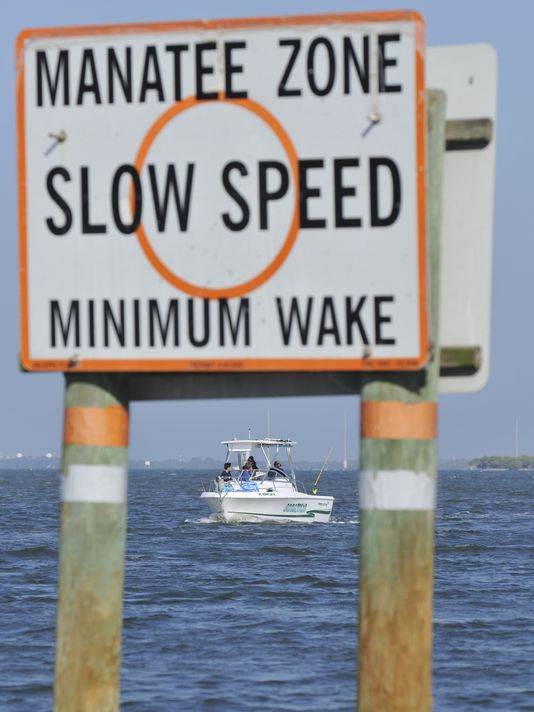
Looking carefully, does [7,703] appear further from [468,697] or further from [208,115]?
[208,115]

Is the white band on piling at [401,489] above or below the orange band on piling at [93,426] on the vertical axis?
below

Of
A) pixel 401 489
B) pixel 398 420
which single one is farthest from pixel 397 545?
pixel 398 420

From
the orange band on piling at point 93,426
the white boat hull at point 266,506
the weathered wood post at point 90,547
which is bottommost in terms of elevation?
the white boat hull at point 266,506

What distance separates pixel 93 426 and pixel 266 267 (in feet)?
2.54

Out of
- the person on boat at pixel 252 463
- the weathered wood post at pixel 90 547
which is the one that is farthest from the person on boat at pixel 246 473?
the weathered wood post at pixel 90 547

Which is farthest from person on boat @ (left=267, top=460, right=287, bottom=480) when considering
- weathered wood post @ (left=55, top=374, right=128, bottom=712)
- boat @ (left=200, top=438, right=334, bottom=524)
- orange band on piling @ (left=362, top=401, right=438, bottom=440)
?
orange band on piling @ (left=362, top=401, right=438, bottom=440)

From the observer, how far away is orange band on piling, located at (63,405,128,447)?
16.1 feet

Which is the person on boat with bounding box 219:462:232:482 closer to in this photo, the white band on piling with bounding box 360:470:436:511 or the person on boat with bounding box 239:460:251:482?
the person on boat with bounding box 239:460:251:482

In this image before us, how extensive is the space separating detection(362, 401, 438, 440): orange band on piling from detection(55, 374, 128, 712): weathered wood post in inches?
33.4

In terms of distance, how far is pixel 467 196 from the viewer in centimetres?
488

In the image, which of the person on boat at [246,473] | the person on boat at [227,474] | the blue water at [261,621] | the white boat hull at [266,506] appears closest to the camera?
the blue water at [261,621]

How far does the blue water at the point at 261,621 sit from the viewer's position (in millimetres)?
18609

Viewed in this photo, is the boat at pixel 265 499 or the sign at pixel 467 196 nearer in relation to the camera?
the sign at pixel 467 196

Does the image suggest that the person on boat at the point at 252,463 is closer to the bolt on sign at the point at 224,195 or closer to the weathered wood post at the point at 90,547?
the weathered wood post at the point at 90,547
